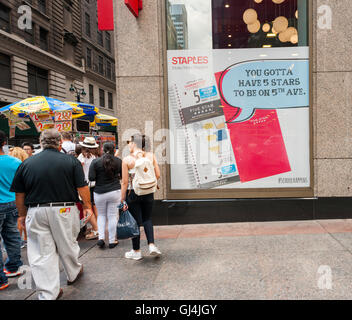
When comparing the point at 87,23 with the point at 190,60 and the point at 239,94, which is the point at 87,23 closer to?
the point at 190,60

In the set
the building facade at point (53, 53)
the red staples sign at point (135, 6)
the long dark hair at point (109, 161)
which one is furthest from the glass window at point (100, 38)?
the long dark hair at point (109, 161)

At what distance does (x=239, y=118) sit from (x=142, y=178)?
2.89 m

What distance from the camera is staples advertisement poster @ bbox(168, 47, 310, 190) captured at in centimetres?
614

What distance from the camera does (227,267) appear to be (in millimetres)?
3984

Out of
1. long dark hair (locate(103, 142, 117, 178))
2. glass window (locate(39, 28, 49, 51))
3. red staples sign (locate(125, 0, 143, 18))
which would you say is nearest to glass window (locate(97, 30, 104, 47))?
glass window (locate(39, 28, 49, 51))

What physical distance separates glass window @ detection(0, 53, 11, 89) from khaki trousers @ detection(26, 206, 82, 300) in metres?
20.9

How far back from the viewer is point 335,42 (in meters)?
5.92

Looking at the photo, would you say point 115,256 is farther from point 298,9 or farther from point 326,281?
point 298,9

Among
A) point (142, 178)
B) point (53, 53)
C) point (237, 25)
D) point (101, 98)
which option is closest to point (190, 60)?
point (237, 25)

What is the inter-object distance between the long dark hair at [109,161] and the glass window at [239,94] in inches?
57.8

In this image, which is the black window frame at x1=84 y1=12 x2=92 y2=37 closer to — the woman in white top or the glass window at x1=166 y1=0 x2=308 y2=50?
the glass window at x1=166 y1=0 x2=308 y2=50

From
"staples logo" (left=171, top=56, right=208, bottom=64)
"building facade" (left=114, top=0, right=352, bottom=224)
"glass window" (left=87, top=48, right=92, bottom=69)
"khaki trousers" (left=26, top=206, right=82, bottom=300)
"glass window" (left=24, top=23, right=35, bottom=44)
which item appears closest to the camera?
"khaki trousers" (left=26, top=206, right=82, bottom=300)

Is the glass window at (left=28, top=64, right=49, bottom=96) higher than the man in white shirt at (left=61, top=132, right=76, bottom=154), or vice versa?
the glass window at (left=28, top=64, right=49, bottom=96)
